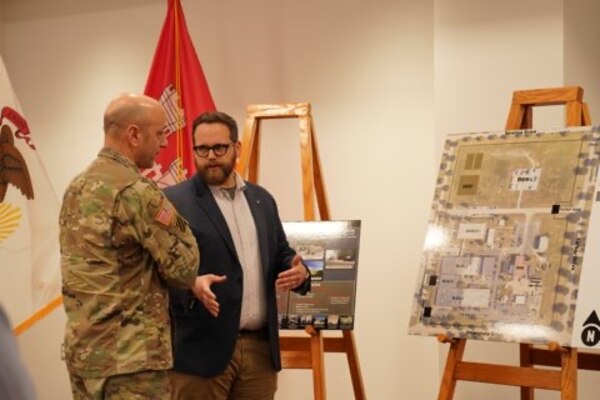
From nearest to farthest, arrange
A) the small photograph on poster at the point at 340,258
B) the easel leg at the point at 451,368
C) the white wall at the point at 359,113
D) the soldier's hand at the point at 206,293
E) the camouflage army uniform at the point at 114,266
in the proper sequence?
the camouflage army uniform at the point at 114,266 → the soldier's hand at the point at 206,293 → the easel leg at the point at 451,368 → the small photograph on poster at the point at 340,258 → the white wall at the point at 359,113

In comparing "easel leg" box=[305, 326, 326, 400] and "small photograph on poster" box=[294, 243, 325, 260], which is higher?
"small photograph on poster" box=[294, 243, 325, 260]

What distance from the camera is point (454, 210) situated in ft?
→ 11.5

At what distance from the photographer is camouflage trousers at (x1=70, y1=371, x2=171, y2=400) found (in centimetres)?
241

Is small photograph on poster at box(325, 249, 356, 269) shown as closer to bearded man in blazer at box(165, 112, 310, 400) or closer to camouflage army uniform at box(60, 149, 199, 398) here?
bearded man in blazer at box(165, 112, 310, 400)

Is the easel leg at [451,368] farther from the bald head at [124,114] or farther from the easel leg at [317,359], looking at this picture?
the bald head at [124,114]

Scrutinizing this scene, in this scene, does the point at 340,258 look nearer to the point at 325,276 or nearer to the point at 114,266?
the point at 325,276

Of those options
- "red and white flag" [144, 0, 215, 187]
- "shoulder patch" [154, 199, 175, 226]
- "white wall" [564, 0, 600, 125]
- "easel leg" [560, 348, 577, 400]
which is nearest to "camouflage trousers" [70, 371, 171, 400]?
"shoulder patch" [154, 199, 175, 226]

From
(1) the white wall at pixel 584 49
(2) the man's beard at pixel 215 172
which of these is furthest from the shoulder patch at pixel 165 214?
(1) the white wall at pixel 584 49

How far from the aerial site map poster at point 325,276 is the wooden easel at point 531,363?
0.53 metres

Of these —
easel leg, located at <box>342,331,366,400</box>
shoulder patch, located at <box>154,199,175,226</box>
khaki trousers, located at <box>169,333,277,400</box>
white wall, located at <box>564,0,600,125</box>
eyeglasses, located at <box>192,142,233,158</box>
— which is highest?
white wall, located at <box>564,0,600,125</box>

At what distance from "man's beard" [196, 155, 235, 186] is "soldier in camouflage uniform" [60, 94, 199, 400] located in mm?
574

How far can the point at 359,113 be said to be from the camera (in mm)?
4762

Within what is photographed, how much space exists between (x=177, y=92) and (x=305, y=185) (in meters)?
1.13

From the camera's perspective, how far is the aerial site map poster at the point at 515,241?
3154mm
